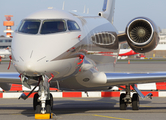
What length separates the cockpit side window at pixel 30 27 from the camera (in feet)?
29.6

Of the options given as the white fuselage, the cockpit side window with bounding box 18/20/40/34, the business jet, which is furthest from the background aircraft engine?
the cockpit side window with bounding box 18/20/40/34

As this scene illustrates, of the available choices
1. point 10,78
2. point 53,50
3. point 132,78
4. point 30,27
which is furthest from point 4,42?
point 53,50

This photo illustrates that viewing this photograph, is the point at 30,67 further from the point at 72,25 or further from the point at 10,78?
the point at 10,78

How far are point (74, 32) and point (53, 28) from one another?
2.24ft

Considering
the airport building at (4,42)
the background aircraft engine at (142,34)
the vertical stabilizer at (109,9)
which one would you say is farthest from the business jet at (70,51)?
the airport building at (4,42)

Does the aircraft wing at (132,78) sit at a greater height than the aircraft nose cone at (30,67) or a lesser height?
lesser

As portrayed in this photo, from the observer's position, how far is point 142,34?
13.4 metres

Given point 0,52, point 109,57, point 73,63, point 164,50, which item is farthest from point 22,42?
point 164,50

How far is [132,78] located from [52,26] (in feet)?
12.9

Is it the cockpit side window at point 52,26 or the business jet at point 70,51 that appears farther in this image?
the cockpit side window at point 52,26

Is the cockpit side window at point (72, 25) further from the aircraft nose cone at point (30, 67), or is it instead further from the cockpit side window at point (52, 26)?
the aircraft nose cone at point (30, 67)

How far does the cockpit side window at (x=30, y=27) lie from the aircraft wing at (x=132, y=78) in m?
3.59

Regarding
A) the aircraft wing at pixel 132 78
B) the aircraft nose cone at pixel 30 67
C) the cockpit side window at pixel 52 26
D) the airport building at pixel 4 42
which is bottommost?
the aircraft wing at pixel 132 78

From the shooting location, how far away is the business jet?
8.45m
